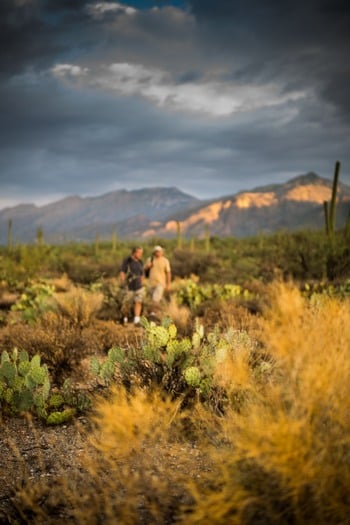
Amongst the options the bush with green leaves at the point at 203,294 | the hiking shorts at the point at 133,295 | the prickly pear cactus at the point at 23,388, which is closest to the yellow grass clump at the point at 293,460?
the prickly pear cactus at the point at 23,388

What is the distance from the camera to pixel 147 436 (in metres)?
2.94

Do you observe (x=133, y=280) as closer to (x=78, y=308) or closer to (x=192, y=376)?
(x=78, y=308)

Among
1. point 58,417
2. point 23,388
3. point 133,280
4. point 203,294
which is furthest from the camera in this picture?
point 203,294

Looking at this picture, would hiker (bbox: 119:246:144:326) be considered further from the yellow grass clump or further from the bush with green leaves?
the yellow grass clump

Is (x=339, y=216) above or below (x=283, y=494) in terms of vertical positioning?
above

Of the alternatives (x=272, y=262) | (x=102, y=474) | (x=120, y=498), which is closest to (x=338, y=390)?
(x=120, y=498)

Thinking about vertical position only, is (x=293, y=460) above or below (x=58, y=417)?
above

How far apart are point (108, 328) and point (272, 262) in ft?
27.1

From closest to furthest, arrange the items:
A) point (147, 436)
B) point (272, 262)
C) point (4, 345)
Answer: point (147, 436), point (4, 345), point (272, 262)

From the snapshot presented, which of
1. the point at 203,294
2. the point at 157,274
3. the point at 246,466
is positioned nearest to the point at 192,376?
the point at 246,466

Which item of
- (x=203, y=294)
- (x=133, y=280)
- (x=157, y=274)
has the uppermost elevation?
(x=157, y=274)

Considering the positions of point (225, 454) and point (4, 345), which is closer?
point (225, 454)

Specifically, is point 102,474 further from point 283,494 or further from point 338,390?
point 338,390

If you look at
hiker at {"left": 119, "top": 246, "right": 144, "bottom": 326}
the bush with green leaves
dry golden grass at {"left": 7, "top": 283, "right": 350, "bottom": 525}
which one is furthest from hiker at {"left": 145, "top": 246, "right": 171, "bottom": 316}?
dry golden grass at {"left": 7, "top": 283, "right": 350, "bottom": 525}
